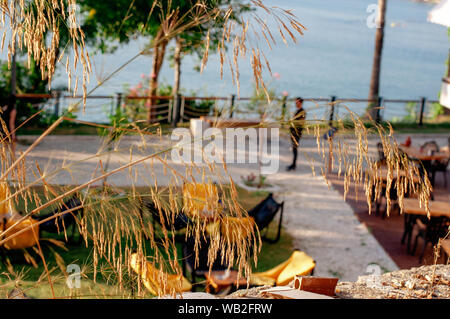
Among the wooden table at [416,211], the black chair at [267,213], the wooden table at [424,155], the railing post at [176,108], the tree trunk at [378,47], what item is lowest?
the black chair at [267,213]

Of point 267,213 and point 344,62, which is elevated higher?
point 344,62

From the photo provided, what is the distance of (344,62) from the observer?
196 feet

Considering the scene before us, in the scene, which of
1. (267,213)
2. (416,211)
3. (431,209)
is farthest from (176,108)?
(416,211)

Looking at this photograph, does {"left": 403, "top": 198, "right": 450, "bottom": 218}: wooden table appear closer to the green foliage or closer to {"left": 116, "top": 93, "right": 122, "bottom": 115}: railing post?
{"left": 116, "top": 93, "right": 122, "bottom": 115}: railing post

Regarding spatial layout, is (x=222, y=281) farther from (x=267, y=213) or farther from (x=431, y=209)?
(x=431, y=209)

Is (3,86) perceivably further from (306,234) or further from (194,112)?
(306,234)

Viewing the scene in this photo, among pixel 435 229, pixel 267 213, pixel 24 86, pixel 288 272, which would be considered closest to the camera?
pixel 288 272

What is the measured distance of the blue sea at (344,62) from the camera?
39.3m

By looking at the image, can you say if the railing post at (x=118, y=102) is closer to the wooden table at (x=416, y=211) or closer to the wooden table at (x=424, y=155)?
the wooden table at (x=424, y=155)

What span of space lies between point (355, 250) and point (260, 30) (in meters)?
6.24

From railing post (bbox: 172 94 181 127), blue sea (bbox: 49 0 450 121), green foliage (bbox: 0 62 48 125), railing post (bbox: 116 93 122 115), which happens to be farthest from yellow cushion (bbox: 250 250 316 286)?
blue sea (bbox: 49 0 450 121)

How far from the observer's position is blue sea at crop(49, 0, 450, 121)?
129 feet

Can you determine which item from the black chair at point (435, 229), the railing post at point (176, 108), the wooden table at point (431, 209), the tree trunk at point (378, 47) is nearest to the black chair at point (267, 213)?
the wooden table at point (431, 209)

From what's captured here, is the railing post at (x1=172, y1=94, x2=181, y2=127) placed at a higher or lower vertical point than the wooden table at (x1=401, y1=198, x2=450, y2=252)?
higher
